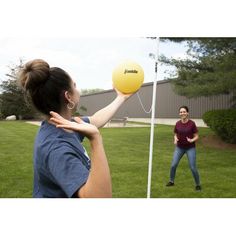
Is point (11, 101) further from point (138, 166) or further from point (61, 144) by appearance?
point (61, 144)

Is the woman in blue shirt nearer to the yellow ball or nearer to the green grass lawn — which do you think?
the yellow ball

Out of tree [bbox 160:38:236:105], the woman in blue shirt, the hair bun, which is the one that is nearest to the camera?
the woman in blue shirt

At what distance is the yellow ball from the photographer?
2.65 metres

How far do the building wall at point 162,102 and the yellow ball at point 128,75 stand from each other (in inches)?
234

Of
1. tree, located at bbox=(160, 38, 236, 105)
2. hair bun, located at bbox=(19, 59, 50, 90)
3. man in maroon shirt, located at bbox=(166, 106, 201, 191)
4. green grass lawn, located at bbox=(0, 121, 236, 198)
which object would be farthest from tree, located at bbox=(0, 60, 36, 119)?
hair bun, located at bbox=(19, 59, 50, 90)

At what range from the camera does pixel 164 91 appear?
980cm

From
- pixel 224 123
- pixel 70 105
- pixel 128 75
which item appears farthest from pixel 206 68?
pixel 70 105

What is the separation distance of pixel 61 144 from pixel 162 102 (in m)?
8.73

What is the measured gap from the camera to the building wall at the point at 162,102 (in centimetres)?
895

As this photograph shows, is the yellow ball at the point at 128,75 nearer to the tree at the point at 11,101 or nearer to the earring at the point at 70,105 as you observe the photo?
the earring at the point at 70,105

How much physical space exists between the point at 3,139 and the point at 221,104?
16.0 ft

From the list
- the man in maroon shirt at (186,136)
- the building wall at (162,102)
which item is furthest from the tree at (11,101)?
the man in maroon shirt at (186,136)

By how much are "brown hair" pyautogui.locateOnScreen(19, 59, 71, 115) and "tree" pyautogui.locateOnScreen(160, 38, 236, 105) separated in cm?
644
